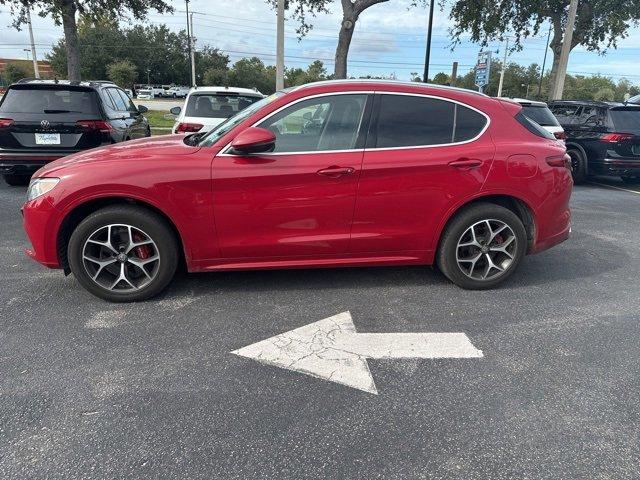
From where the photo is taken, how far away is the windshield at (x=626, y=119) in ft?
30.7

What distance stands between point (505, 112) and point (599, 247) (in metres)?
2.53

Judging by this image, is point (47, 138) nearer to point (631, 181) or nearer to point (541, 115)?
point (541, 115)

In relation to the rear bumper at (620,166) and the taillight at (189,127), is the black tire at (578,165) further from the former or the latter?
the taillight at (189,127)

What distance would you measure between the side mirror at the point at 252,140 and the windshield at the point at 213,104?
15.2ft

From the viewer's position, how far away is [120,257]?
364 cm

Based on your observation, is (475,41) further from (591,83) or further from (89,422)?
(591,83)

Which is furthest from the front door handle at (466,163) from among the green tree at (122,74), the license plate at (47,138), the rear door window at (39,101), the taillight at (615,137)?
the green tree at (122,74)

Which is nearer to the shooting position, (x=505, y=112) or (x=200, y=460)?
(x=200, y=460)

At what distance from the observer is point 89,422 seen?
2385 mm

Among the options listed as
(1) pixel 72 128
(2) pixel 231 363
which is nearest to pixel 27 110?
(1) pixel 72 128

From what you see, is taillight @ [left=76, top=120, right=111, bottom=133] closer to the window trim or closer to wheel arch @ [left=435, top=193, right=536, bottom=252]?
the window trim

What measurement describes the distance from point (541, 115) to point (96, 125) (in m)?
7.98

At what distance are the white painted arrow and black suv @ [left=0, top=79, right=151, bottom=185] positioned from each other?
5241mm

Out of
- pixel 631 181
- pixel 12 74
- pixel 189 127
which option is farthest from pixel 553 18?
pixel 12 74
